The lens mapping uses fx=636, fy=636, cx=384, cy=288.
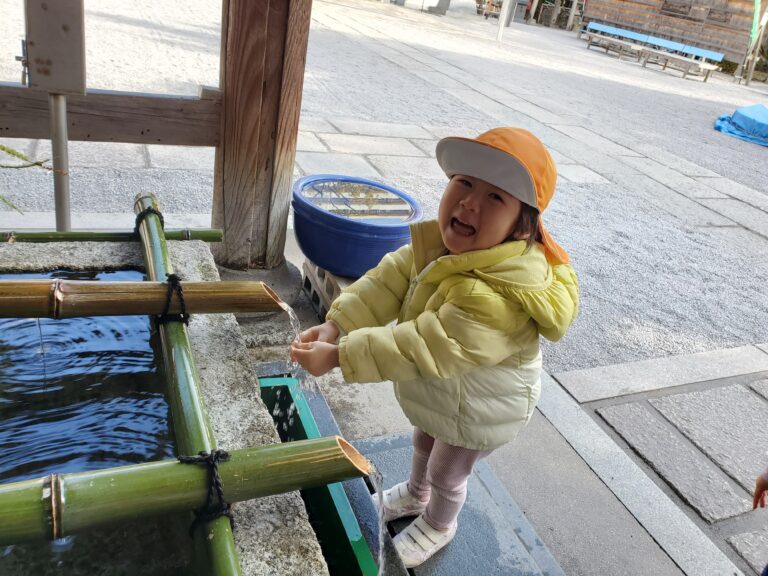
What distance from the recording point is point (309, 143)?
20.0ft

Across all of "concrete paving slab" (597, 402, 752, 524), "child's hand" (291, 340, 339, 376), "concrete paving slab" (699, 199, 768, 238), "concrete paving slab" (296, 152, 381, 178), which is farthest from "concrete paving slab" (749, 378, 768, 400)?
"concrete paving slab" (296, 152, 381, 178)

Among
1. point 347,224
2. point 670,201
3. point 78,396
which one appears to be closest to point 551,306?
point 78,396

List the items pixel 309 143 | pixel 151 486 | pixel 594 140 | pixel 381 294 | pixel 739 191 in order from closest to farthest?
pixel 151 486
pixel 381 294
pixel 309 143
pixel 739 191
pixel 594 140

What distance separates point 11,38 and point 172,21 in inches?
165

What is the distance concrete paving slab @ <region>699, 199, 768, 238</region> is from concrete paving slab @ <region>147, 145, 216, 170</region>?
5206 mm

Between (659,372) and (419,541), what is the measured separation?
214cm

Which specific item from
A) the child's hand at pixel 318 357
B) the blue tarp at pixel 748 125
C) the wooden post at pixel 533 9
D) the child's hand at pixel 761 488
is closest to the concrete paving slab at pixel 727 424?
the child's hand at pixel 761 488

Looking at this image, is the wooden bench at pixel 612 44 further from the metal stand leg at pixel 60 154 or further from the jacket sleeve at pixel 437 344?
the jacket sleeve at pixel 437 344

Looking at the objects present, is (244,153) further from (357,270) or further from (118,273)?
(118,273)

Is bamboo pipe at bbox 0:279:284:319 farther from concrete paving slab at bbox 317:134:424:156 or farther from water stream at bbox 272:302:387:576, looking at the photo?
concrete paving slab at bbox 317:134:424:156

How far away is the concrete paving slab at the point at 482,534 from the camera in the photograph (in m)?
2.03

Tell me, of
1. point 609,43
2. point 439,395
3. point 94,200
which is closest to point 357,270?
point 439,395

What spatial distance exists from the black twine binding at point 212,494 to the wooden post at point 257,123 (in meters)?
2.04

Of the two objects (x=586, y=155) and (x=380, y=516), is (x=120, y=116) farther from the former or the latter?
(x=586, y=155)
